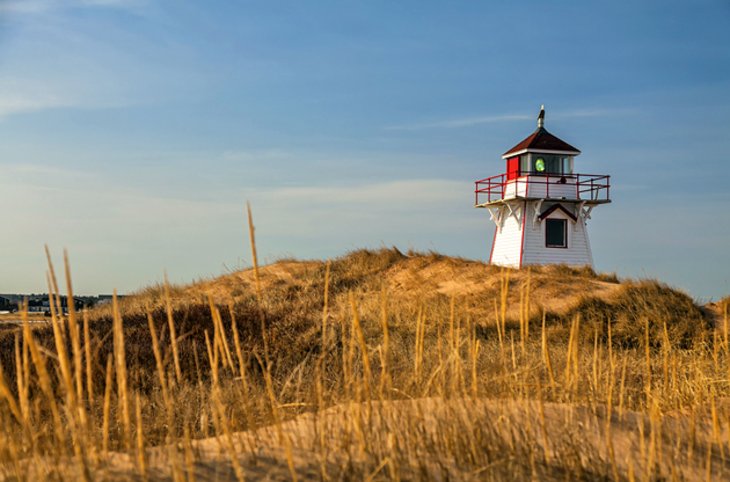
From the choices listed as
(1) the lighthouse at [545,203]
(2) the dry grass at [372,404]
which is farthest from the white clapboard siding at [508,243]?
(2) the dry grass at [372,404]

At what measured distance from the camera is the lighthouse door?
3162 cm

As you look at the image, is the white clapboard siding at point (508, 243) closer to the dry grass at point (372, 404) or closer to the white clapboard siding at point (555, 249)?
the white clapboard siding at point (555, 249)

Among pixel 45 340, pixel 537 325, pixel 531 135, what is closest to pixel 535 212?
pixel 531 135

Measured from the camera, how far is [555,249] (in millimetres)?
31531

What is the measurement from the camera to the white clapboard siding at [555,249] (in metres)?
31.0

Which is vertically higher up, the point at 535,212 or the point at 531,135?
the point at 531,135

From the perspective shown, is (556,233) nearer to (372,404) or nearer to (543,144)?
(543,144)

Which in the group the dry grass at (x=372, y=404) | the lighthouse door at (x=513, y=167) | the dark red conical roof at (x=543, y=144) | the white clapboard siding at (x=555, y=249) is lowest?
the white clapboard siding at (x=555, y=249)

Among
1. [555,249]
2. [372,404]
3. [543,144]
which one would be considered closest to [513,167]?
[543,144]

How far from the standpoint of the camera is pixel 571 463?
4227 mm

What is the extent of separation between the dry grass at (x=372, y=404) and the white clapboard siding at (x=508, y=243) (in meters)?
15.6

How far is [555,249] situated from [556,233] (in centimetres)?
74

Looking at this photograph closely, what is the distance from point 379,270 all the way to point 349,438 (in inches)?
676

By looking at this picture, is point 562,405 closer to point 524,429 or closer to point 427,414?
point 524,429
